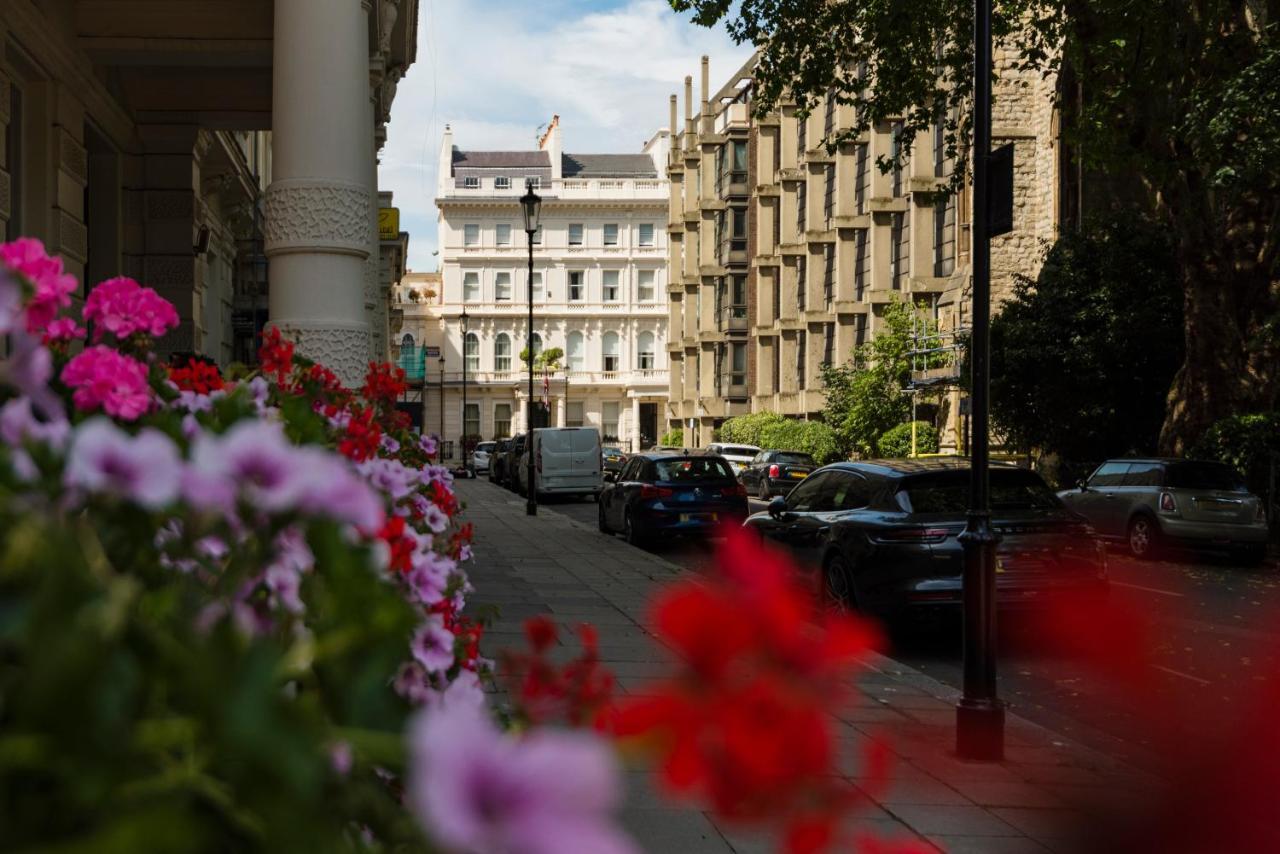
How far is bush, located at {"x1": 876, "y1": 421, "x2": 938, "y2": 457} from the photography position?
41.4 meters

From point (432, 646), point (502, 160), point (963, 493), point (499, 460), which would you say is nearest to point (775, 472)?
point (499, 460)

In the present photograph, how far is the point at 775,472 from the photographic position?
3762 centimetres

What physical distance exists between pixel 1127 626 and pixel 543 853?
1240cm

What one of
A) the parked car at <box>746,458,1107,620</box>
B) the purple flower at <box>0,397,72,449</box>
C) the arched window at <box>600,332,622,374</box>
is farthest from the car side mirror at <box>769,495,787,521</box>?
the arched window at <box>600,332,622,374</box>

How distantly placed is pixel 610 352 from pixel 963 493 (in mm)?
77311

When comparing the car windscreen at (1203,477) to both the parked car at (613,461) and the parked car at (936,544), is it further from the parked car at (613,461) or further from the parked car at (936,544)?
the parked car at (613,461)

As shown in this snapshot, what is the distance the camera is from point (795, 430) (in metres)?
49.9

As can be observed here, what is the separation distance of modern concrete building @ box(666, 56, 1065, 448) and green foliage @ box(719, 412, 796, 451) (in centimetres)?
178

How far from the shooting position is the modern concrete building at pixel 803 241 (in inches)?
1601

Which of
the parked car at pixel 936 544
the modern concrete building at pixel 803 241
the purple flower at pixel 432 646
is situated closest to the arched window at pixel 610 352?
the modern concrete building at pixel 803 241

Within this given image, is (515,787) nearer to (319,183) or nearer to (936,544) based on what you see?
(319,183)

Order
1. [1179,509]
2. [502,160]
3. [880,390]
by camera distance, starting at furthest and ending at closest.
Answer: [502,160] < [880,390] < [1179,509]

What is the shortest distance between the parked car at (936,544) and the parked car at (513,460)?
32019 mm

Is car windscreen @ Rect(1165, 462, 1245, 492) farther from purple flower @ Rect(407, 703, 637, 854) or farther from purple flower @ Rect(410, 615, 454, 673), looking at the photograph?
purple flower @ Rect(407, 703, 637, 854)
